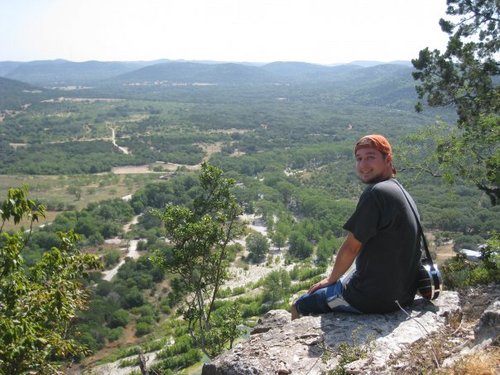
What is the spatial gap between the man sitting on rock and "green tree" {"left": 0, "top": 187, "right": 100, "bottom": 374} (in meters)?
2.81

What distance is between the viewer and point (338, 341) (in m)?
4.14

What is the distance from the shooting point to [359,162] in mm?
4254

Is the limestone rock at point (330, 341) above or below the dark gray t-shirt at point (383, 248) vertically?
below

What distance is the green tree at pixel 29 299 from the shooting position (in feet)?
13.6

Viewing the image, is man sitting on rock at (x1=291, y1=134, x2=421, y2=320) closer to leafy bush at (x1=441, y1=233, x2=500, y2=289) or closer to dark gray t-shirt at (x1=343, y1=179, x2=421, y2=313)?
dark gray t-shirt at (x1=343, y1=179, x2=421, y2=313)

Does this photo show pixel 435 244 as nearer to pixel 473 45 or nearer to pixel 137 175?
pixel 473 45

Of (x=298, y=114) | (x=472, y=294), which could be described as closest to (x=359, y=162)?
(x=472, y=294)

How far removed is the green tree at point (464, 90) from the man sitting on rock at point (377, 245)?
227 inches

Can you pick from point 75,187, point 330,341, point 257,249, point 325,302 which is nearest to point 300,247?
point 257,249

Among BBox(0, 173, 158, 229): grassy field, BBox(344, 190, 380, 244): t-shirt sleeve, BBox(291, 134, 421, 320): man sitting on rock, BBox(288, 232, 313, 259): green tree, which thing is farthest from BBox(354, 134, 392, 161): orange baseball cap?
BBox(0, 173, 158, 229): grassy field

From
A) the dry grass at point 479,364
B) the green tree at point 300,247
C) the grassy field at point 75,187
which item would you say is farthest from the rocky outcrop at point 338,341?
the grassy field at point 75,187

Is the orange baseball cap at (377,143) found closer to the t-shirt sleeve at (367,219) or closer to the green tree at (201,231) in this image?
the t-shirt sleeve at (367,219)

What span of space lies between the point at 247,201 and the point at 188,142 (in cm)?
5772

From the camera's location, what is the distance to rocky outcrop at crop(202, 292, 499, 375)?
3.86 metres
